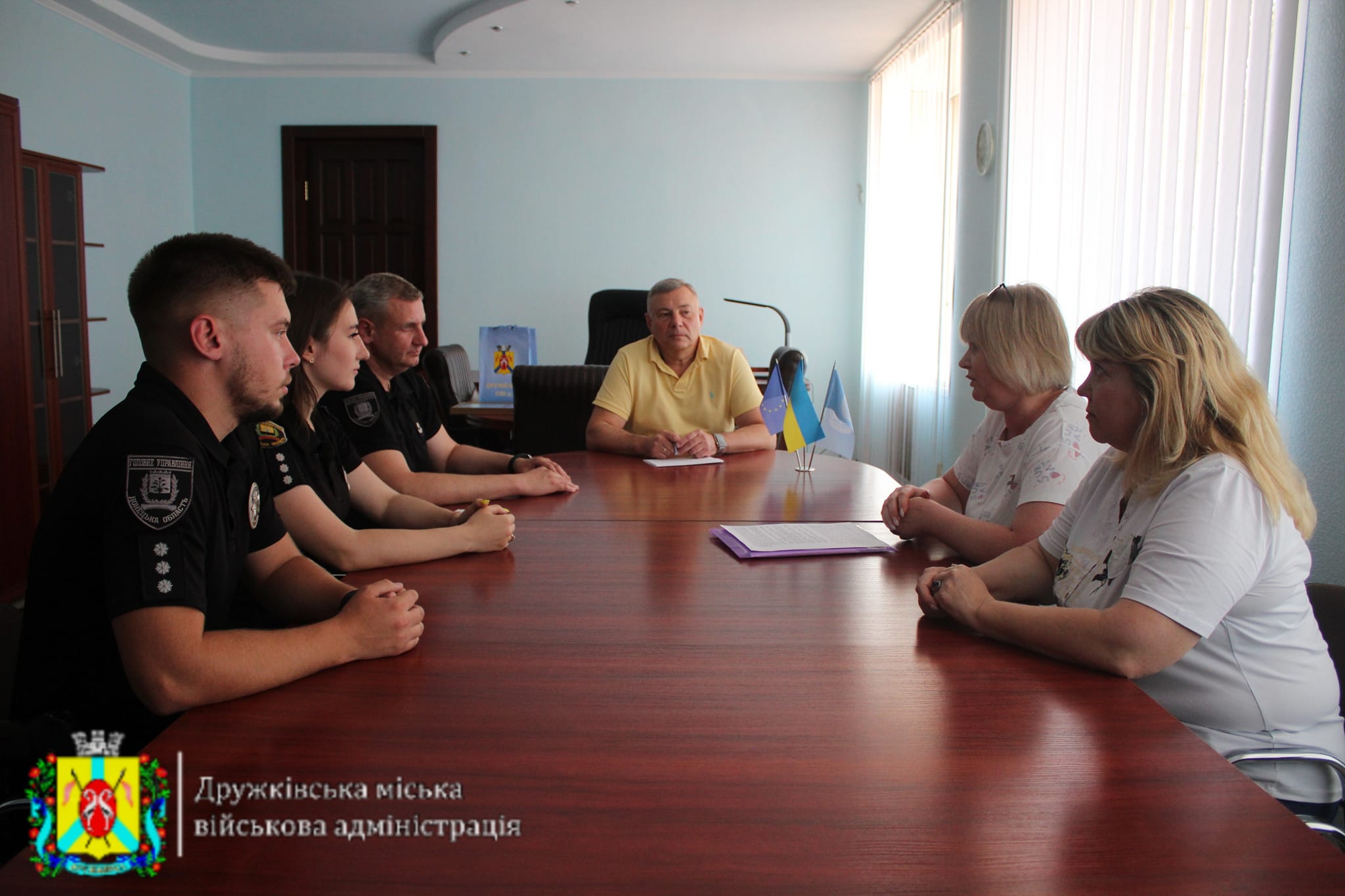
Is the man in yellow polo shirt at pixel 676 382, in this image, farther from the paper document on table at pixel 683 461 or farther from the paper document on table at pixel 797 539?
the paper document on table at pixel 797 539

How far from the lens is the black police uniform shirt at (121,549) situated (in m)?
1.13

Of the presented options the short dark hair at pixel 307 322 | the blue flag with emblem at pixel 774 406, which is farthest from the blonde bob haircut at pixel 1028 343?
the short dark hair at pixel 307 322

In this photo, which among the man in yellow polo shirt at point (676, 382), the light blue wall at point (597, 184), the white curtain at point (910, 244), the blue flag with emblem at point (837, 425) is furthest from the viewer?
the light blue wall at point (597, 184)

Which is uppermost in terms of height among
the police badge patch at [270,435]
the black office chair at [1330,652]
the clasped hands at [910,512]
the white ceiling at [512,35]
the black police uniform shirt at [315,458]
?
the white ceiling at [512,35]

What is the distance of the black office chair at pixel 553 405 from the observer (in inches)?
142

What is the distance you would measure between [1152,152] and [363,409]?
255cm

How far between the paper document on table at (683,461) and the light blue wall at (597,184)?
4173 millimetres

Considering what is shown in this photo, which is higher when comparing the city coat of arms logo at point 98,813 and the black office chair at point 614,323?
the black office chair at point 614,323

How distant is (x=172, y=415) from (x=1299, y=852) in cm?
131

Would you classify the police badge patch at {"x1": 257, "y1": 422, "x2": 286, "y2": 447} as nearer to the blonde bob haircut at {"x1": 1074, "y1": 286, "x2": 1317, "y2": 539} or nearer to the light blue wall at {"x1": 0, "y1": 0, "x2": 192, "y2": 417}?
the blonde bob haircut at {"x1": 1074, "y1": 286, "x2": 1317, "y2": 539}

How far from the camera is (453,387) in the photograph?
4707mm

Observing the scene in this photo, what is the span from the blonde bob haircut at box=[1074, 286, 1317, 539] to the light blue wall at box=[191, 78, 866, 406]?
5.81 m

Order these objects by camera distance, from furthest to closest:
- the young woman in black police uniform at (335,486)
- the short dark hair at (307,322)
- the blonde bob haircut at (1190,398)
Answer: the short dark hair at (307,322) → the young woman in black police uniform at (335,486) → the blonde bob haircut at (1190,398)

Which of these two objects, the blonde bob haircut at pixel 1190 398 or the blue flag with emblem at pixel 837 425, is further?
the blue flag with emblem at pixel 837 425
